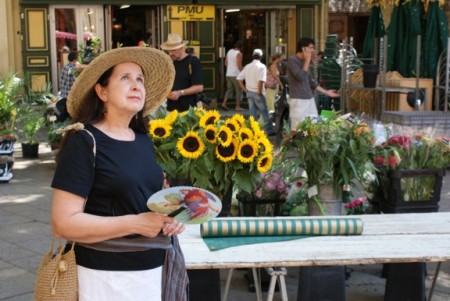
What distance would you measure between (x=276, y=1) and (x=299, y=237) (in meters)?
16.1

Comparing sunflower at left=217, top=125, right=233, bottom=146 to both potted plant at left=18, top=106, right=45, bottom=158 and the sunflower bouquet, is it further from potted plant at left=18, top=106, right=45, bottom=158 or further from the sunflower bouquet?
potted plant at left=18, top=106, right=45, bottom=158

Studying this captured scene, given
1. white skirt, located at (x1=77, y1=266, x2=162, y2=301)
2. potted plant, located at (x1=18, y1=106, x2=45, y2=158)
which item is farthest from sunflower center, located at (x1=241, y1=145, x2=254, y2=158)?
potted plant, located at (x1=18, y1=106, x2=45, y2=158)

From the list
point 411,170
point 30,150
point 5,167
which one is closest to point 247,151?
point 411,170

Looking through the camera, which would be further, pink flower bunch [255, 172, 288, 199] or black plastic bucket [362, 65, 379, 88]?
black plastic bucket [362, 65, 379, 88]

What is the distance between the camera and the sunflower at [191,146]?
4621 mm

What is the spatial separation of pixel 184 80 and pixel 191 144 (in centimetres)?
401

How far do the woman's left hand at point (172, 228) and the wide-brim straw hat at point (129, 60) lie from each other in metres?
0.60

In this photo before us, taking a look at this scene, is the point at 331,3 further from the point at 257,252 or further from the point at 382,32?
the point at 257,252

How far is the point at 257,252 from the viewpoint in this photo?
12.2 ft

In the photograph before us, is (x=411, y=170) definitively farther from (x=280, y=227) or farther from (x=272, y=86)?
(x=272, y=86)

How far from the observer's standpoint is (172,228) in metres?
2.64

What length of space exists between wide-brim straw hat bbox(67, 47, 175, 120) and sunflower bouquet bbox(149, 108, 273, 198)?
1.42 meters

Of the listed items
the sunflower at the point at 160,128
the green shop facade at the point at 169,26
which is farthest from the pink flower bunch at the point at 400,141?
the green shop facade at the point at 169,26

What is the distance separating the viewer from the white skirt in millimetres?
2703
